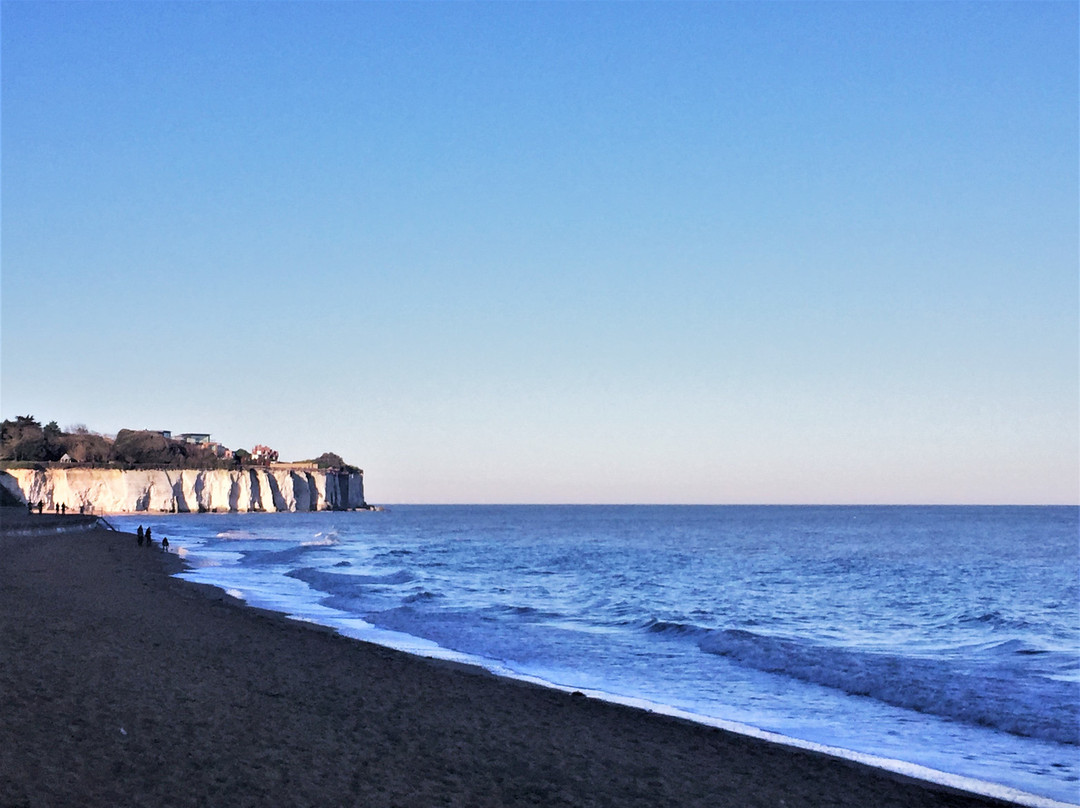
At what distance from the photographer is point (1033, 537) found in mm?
94188

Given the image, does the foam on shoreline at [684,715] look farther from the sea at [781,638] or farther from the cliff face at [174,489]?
the cliff face at [174,489]

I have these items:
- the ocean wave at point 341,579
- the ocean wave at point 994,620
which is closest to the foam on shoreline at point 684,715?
the ocean wave at point 341,579

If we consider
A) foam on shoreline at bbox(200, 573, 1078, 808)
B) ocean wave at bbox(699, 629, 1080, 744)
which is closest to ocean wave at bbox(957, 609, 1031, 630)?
ocean wave at bbox(699, 629, 1080, 744)

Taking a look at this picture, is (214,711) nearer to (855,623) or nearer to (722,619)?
(722,619)

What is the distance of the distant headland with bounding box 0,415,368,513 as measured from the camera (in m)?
122

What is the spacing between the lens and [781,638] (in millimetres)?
22188

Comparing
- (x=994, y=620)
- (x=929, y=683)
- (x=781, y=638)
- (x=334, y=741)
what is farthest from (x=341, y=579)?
(x=334, y=741)

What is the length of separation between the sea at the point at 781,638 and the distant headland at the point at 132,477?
8174cm

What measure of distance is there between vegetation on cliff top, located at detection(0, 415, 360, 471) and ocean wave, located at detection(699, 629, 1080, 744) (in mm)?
123433

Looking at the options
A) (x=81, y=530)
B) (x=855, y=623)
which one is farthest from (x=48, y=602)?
(x=81, y=530)

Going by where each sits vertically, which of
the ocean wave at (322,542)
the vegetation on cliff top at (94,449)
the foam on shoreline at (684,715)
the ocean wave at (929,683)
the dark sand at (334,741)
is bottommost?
the ocean wave at (322,542)

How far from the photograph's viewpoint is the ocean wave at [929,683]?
1364cm

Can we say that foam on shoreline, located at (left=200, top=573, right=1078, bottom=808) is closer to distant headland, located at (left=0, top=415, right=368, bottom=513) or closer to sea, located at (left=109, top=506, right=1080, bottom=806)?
sea, located at (left=109, top=506, right=1080, bottom=806)

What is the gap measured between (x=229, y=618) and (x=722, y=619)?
1270cm
